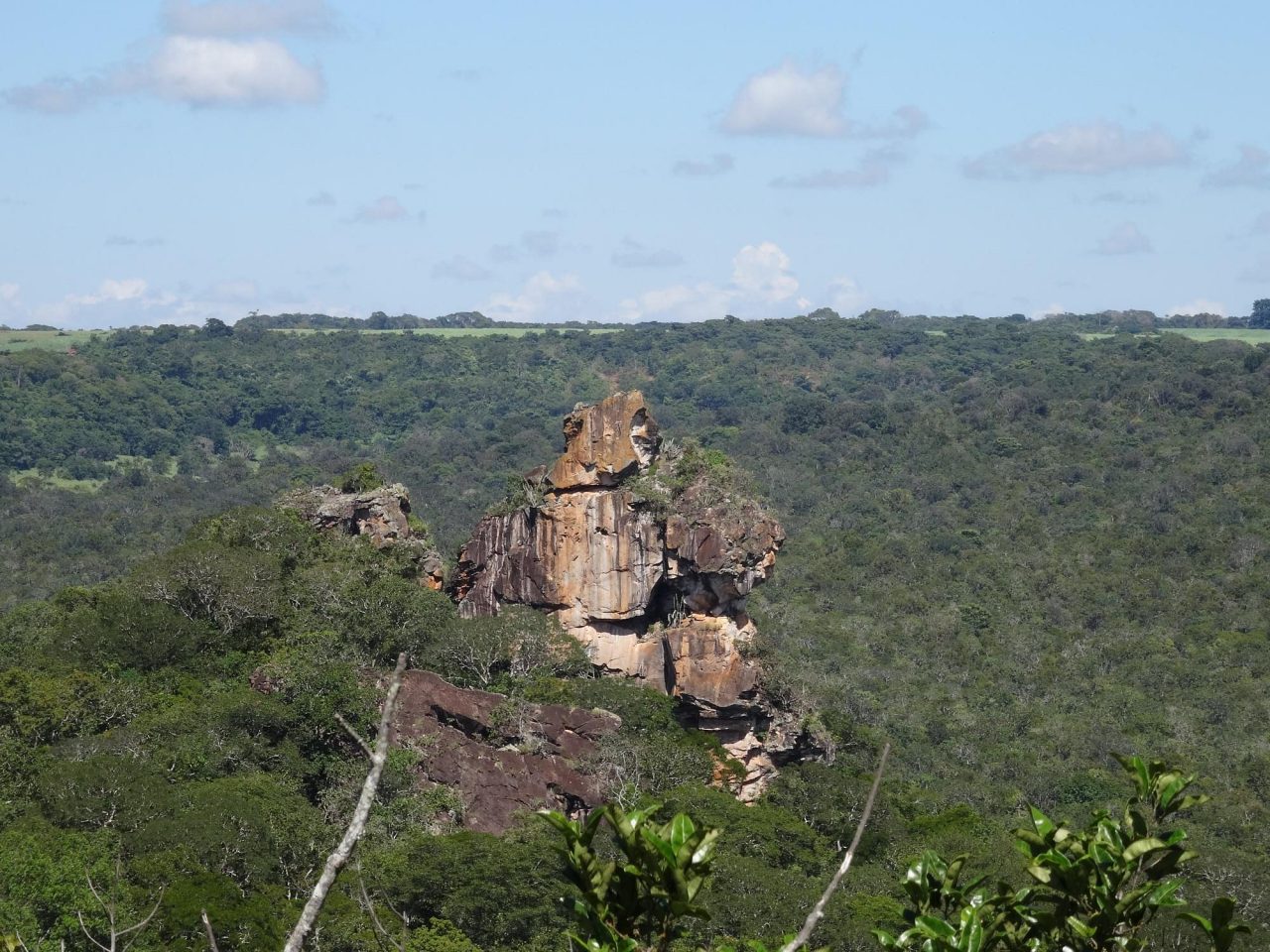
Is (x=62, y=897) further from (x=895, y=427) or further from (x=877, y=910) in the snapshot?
(x=895, y=427)

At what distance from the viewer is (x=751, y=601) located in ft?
233

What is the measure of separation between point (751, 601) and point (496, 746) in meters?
37.3

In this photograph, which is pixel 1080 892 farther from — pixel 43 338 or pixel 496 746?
pixel 43 338

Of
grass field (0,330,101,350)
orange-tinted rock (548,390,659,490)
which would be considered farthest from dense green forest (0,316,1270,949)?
orange-tinted rock (548,390,659,490)

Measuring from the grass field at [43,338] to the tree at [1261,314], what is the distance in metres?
109

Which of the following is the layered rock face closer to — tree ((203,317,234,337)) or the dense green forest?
the dense green forest

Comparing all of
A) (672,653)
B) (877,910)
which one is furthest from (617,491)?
(877,910)

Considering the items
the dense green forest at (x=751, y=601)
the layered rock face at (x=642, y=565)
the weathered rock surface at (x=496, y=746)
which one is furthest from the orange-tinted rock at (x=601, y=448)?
the weathered rock surface at (x=496, y=746)

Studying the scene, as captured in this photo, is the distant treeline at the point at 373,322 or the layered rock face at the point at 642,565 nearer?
the layered rock face at the point at 642,565

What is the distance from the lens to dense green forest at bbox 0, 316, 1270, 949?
2811 centimetres

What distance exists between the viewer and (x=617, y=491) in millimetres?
38844

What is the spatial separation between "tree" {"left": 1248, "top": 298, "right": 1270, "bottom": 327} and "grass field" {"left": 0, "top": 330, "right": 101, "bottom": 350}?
356 ft

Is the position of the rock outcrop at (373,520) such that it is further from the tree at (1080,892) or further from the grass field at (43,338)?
the grass field at (43,338)

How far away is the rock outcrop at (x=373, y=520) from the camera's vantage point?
43.4 metres
